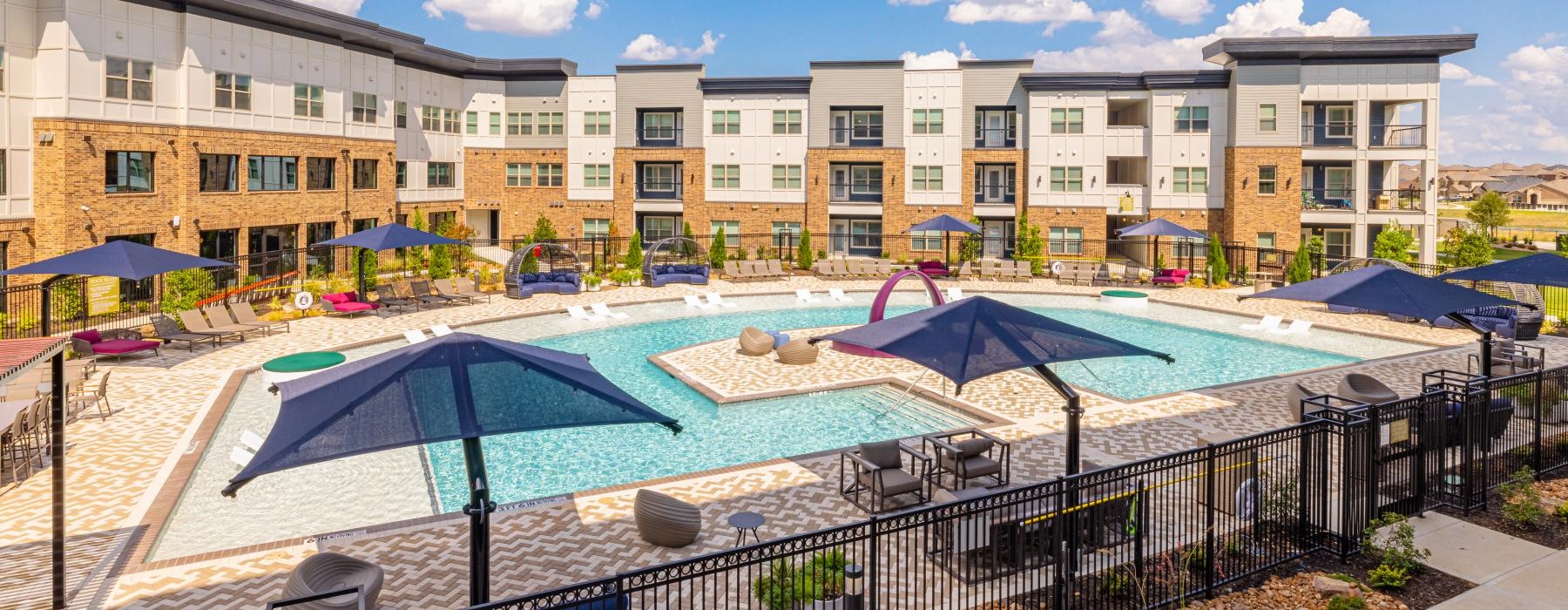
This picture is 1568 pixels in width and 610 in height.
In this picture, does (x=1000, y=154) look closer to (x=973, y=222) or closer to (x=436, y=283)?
(x=973, y=222)

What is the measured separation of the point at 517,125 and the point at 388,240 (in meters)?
26.1

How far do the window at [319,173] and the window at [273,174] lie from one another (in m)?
0.55

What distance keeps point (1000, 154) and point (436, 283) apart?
2986 centimetres

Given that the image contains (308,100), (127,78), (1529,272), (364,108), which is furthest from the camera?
(364,108)

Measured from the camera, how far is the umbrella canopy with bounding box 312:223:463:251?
27.5 m

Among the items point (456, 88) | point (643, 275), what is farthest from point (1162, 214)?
point (456, 88)

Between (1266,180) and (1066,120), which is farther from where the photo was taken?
(1066,120)

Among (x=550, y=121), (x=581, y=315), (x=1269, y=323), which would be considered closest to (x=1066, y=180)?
(x=1269, y=323)

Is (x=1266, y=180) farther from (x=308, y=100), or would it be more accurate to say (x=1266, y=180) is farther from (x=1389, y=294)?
(x=308, y=100)

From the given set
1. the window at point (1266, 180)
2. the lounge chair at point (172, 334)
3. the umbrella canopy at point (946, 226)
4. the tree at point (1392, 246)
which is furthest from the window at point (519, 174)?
the tree at point (1392, 246)

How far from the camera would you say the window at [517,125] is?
5219 centimetres

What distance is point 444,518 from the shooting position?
36.8 feet

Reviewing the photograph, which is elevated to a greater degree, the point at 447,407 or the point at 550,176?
the point at 550,176

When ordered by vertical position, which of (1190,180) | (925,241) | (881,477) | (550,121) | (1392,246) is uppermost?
(550,121)
